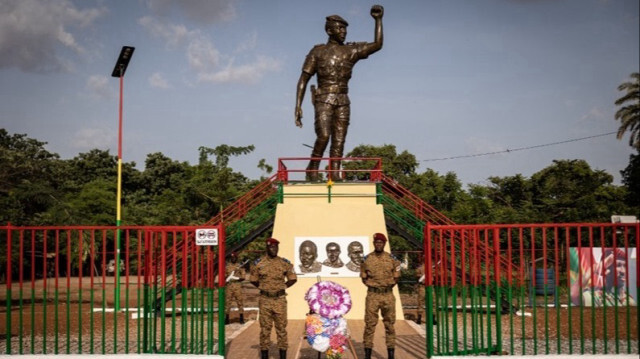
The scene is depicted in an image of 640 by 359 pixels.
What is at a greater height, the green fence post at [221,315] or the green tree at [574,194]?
the green tree at [574,194]

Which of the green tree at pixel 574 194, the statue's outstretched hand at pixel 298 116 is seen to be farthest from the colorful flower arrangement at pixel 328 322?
the green tree at pixel 574 194

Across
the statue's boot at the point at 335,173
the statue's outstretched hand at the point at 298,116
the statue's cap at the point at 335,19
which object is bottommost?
the statue's boot at the point at 335,173

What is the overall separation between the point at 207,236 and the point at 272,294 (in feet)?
4.68

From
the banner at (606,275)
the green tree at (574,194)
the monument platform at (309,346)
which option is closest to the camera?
the banner at (606,275)

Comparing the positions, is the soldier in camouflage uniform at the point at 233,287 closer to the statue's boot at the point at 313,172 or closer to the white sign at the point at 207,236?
the statue's boot at the point at 313,172

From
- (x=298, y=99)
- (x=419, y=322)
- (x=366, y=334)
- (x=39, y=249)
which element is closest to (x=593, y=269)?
(x=366, y=334)

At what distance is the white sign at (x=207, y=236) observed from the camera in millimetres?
8648

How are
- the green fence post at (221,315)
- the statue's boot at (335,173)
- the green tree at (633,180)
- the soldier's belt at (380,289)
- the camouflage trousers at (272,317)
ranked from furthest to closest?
the green tree at (633,180) < the statue's boot at (335,173) < the soldier's belt at (380,289) < the camouflage trousers at (272,317) < the green fence post at (221,315)

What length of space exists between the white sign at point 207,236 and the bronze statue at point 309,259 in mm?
6525

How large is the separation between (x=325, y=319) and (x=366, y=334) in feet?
3.58

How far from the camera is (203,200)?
118 ft

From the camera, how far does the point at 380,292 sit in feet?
30.7

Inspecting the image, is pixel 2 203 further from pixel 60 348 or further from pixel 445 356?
pixel 445 356

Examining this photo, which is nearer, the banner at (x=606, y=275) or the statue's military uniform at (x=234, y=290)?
the banner at (x=606, y=275)
